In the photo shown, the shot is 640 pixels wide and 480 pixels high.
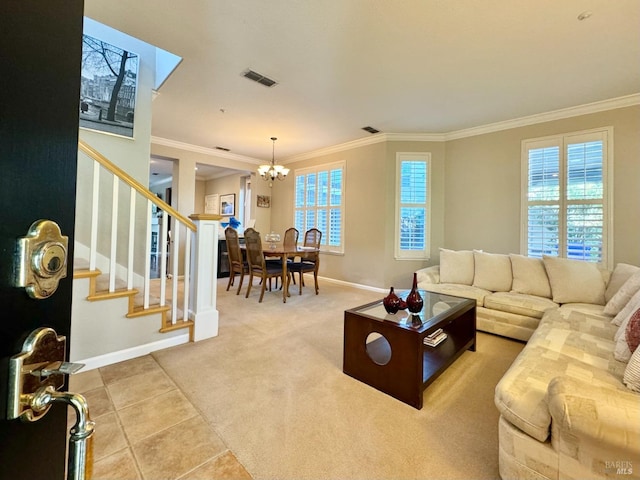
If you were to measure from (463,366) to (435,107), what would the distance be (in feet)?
10.4

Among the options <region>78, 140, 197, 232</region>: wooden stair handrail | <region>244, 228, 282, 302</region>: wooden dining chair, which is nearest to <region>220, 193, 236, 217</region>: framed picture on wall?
<region>244, 228, 282, 302</region>: wooden dining chair

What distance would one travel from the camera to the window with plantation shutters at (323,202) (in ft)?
18.2

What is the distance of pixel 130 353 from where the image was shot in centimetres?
228

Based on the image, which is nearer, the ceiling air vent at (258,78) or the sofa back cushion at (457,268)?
the ceiling air vent at (258,78)

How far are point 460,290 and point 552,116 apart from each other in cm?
275

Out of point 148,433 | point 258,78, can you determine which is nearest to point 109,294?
point 148,433

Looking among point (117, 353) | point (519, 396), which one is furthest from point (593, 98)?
point (117, 353)

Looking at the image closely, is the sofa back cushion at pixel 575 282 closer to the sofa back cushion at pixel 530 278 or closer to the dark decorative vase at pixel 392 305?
the sofa back cushion at pixel 530 278

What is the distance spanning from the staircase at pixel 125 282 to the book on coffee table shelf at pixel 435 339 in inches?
76.3

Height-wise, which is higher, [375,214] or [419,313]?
[375,214]

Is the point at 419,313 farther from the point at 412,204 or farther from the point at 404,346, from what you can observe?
the point at 412,204

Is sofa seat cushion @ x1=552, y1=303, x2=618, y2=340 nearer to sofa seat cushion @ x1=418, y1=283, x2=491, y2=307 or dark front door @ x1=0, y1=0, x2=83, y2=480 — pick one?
sofa seat cushion @ x1=418, y1=283, x2=491, y2=307

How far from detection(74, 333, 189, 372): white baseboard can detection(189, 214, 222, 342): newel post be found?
16cm

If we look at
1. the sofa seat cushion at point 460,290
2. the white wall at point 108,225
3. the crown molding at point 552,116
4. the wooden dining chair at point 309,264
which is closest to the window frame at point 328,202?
the wooden dining chair at point 309,264
